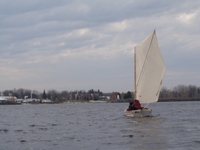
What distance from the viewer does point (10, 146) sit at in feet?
84.3

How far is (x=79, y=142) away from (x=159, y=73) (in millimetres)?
25736

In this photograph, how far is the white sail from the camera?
5019 cm

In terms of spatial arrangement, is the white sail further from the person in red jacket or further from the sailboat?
the person in red jacket

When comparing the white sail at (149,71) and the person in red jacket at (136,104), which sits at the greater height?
the white sail at (149,71)

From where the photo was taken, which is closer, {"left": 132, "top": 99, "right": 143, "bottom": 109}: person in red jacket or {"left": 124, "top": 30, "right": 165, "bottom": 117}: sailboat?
{"left": 132, "top": 99, "right": 143, "bottom": 109}: person in red jacket

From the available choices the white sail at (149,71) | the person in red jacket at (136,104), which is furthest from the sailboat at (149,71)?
the person in red jacket at (136,104)

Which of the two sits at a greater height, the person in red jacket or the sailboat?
the sailboat

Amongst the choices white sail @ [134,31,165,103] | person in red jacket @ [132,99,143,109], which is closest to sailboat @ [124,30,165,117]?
white sail @ [134,31,165,103]

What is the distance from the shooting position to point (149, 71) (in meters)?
50.2

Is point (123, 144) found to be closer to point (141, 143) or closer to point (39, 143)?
point (141, 143)

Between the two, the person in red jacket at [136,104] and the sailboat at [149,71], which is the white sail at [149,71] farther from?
the person in red jacket at [136,104]

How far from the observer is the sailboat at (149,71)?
5019cm

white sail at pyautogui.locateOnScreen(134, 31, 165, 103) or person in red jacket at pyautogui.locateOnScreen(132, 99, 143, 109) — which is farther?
white sail at pyautogui.locateOnScreen(134, 31, 165, 103)

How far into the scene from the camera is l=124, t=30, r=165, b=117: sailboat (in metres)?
50.2
